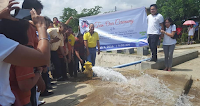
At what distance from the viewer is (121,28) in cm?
654

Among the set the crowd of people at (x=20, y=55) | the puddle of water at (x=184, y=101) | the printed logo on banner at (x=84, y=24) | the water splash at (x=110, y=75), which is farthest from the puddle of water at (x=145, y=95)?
the printed logo on banner at (x=84, y=24)

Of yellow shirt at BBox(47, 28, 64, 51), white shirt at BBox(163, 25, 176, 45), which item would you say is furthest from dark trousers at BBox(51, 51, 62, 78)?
white shirt at BBox(163, 25, 176, 45)

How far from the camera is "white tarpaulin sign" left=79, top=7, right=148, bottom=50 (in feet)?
19.8

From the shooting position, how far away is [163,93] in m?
2.90

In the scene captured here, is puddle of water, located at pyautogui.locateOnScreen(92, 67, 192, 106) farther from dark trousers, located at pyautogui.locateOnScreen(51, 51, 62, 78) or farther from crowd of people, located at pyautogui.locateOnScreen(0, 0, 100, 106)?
dark trousers, located at pyautogui.locateOnScreen(51, 51, 62, 78)

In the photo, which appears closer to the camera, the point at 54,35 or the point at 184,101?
the point at 184,101

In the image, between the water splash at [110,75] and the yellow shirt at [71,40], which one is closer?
the water splash at [110,75]

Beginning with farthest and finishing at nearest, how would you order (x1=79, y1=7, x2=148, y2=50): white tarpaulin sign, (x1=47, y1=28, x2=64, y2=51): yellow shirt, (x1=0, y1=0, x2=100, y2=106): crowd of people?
(x1=79, y1=7, x2=148, y2=50): white tarpaulin sign, (x1=47, y1=28, x2=64, y2=51): yellow shirt, (x1=0, y1=0, x2=100, y2=106): crowd of people

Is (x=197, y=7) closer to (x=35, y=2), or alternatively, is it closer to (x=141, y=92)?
(x=141, y=92)

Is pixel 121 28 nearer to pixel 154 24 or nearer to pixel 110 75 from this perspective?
pixel 154 24

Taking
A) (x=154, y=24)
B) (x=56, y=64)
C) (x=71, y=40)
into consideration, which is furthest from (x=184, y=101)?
(x=71, y=40)

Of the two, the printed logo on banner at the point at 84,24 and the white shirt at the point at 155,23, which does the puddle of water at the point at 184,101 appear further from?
the printed logo on banner at the point at 84,24

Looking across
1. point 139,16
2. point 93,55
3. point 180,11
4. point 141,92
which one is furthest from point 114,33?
point 180,11

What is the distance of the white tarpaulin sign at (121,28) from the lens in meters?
6.02
